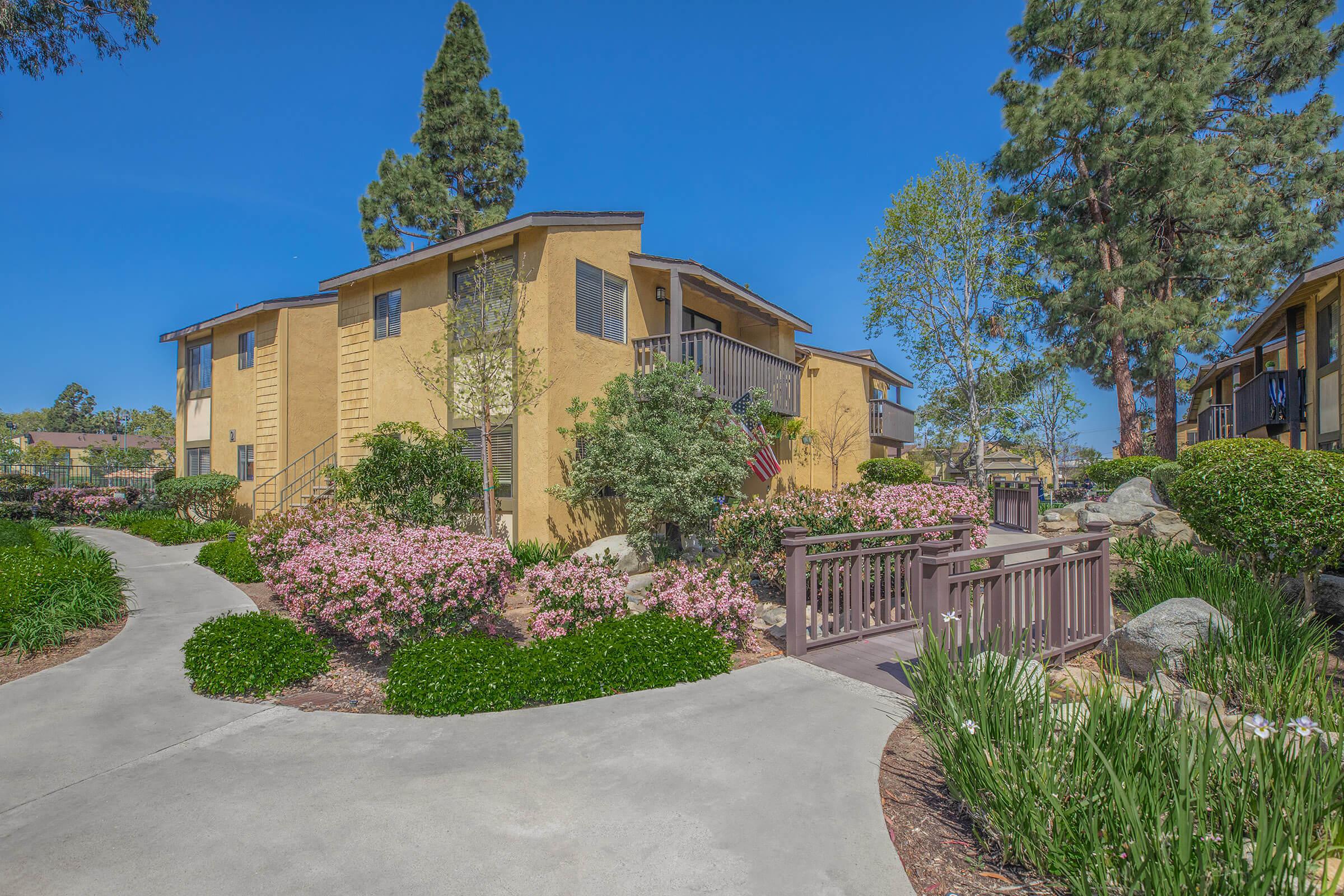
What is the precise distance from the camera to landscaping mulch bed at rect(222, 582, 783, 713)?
199 inches

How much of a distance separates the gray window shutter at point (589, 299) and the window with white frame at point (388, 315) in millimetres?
4358

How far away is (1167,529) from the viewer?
12.1 m

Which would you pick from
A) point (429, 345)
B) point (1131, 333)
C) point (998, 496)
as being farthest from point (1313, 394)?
point (429, 345)

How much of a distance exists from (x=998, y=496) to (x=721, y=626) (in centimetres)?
1699

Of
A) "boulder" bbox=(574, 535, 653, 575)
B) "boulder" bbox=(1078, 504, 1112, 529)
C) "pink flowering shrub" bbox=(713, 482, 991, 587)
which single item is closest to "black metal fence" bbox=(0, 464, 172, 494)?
"boulder" bbox=(574, 535, 653, 575)

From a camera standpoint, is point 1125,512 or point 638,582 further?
point 1125,512

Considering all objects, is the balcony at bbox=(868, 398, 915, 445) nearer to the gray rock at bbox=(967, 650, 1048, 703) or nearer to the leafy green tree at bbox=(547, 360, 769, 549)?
the leafy green tree at bbox=(547, 360, 769, 549)

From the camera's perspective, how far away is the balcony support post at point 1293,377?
14273 mm

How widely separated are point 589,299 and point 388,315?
195 inches

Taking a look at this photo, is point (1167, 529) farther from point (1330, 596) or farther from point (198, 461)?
point (198, 461)

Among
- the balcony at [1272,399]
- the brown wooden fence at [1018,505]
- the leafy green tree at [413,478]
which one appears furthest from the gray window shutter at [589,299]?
the balcony at [1272,399]

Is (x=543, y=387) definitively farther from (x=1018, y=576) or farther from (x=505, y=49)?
(x=505, y=49)

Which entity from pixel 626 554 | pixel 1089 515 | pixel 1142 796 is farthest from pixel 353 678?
pixel 1089 515

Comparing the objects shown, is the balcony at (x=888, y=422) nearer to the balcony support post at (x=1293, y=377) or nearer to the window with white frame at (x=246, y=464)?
the balcony support post at (x=1293, y=377)
